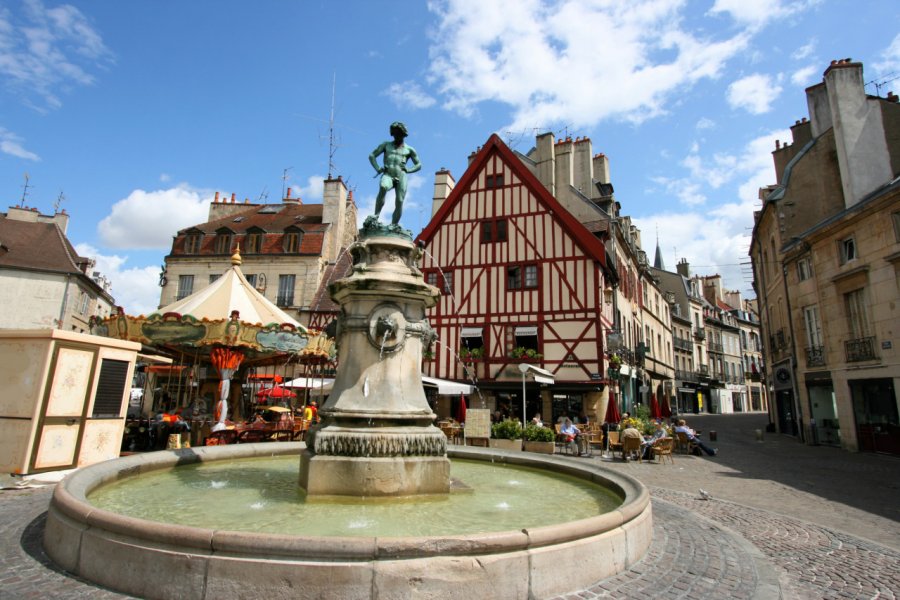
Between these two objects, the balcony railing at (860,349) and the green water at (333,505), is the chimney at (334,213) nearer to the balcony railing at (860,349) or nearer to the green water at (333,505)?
the green water at (333,505)

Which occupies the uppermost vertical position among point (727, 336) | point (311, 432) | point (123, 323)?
point (727, 336)

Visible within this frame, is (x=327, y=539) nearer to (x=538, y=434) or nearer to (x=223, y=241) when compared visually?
(x=538, y=434)

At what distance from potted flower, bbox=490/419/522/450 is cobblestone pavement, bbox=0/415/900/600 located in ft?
12.3

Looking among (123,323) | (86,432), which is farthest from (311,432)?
(123,323)

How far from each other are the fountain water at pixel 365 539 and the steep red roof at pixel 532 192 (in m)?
15.1

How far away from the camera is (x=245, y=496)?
5.26 metres

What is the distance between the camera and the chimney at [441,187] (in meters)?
26.6

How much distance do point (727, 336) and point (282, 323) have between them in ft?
164

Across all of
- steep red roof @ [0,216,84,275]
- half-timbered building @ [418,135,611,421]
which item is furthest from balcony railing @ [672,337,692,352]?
steep red roof @ [0,216,84,275]

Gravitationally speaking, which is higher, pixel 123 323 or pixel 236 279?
pixel 236 279

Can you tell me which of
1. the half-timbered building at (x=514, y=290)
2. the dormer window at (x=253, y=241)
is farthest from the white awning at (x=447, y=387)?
the dormer window at (x=253, y=241)

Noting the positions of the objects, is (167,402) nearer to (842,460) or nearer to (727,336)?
(842,460)

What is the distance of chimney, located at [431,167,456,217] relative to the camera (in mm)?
26594

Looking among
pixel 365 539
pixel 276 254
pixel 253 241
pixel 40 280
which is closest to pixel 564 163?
pixel 276 254
